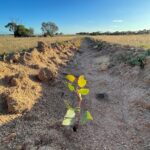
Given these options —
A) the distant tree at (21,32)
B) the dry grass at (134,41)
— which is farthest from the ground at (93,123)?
the distant tree at (21,32)

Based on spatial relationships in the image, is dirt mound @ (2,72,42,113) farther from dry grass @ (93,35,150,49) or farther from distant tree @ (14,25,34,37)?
distant tree @ (14,25,34,37)

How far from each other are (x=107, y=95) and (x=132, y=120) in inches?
59.9

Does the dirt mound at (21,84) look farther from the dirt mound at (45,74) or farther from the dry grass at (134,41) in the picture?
the dry grass at (134,41)

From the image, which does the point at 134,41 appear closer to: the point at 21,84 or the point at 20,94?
the point at 21,84

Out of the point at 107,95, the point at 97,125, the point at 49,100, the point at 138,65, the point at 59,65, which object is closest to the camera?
the point at 97,125

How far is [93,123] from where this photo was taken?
4.23 meters

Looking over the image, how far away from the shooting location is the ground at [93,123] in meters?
3.39

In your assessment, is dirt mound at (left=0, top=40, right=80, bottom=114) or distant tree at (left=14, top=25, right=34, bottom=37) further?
distant tree at (left=14, top=25, right=34, bottom=37)

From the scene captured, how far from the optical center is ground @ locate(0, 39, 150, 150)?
11.1 feet

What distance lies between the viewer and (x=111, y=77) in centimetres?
794

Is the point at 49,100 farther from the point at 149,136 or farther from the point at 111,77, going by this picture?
the point at 111,77

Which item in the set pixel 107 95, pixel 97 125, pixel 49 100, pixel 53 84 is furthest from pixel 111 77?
pixel 97 125

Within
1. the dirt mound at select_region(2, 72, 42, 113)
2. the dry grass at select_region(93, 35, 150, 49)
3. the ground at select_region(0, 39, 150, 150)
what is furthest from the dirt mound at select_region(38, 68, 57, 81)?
the dry grass at select_region(93, 35, 150, 49)

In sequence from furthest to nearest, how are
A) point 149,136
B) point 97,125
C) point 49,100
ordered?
point 49,100 < point 97,125 < point 149,136
